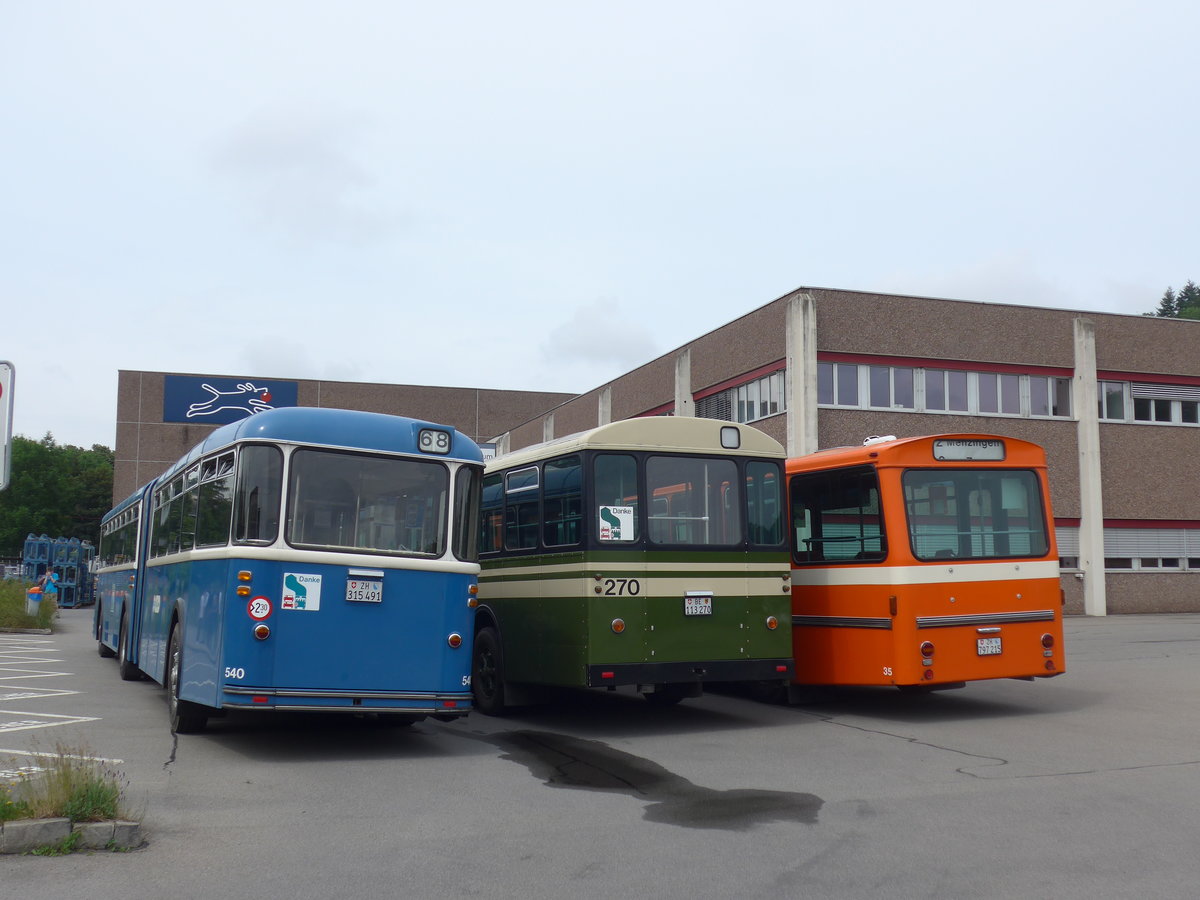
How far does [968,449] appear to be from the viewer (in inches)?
509

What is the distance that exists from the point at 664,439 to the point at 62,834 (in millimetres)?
7040

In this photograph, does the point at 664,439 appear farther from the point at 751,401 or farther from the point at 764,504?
the point at 751,401

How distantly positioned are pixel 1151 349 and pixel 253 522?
107 feet

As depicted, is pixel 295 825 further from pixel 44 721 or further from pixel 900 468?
pixel 900 468

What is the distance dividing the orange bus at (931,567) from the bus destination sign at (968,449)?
0.01 meters

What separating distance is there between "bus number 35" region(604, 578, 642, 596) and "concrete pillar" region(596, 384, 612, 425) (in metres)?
33.6

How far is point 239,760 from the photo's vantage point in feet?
32.4

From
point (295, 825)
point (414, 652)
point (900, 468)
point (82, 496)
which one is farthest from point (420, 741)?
point (82, 496)

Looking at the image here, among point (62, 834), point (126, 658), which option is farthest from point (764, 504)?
point (126, 658)

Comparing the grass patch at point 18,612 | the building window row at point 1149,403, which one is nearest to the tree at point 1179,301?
the building window row at point 1149,403

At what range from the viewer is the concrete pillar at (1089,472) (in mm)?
34469

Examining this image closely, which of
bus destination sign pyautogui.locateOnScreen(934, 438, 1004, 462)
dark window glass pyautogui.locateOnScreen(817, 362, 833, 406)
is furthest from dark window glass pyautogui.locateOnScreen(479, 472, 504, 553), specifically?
dark window glass pyautogui.locateOnScreen(817, 362, 833, 406)

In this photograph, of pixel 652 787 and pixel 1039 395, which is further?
pixel 1039 395

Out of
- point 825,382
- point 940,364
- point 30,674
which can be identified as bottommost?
point 30,674
